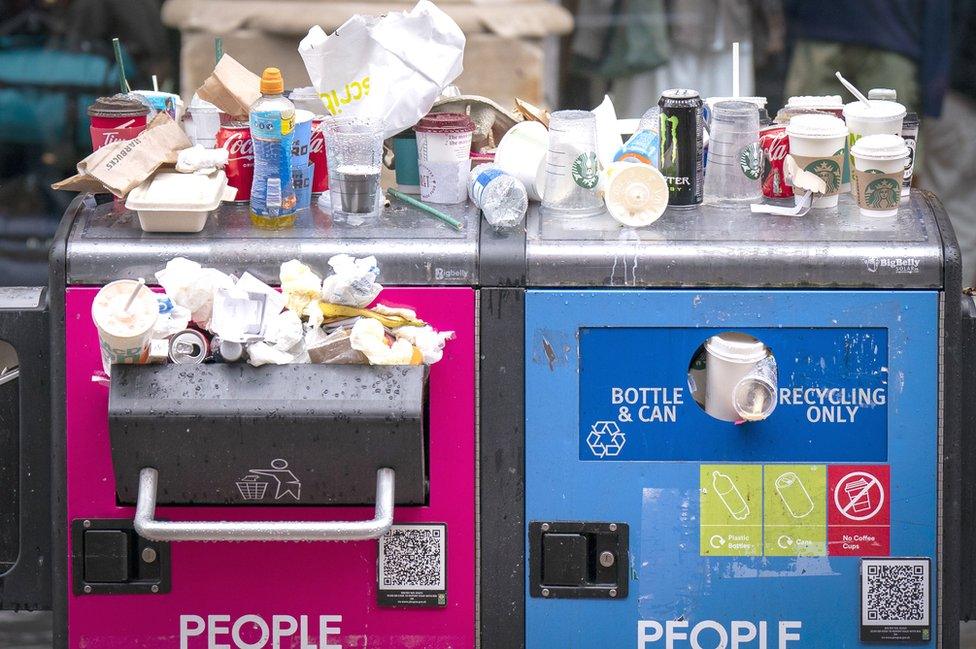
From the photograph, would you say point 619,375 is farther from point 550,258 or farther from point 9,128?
point 9,128

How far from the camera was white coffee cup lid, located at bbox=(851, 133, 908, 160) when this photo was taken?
2.90 m

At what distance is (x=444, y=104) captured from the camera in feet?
10.4

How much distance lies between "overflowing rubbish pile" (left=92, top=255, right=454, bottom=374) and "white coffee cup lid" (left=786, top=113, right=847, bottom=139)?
0.78m

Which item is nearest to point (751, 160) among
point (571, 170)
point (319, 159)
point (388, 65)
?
point (571, 170)

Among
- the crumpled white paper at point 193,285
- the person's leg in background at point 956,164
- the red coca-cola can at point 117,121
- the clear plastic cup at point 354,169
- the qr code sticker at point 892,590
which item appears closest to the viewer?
the crumpled white paper at point 193,285

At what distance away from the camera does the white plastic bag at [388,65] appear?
3062mm

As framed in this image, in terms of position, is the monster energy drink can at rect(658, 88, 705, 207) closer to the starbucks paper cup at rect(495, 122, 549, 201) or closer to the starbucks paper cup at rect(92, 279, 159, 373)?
the starbucks paper cup at rect(495, 122, 549, 201)

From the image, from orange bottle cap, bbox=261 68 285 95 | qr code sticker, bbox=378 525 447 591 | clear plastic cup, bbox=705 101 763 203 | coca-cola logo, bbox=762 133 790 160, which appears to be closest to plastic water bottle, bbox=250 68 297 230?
orange bottle cap, bbox=261 68 285 95

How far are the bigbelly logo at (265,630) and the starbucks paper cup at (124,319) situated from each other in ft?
1.70

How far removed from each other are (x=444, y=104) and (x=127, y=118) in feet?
2.04

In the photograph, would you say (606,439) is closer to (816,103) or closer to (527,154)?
(527,154)

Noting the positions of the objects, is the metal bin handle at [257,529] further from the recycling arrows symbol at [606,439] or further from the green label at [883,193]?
the green label at [883,193]

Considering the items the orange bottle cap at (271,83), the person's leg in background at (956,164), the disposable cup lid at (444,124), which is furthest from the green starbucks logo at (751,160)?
the person's leg in background at (956,164)

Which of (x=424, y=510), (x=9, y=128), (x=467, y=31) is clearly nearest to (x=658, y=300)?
(x=424, y=510)
